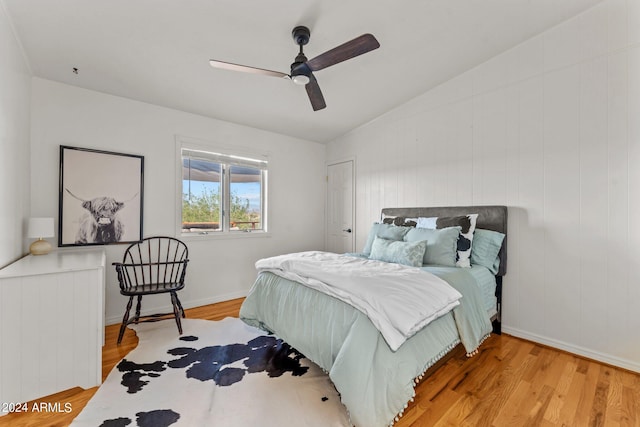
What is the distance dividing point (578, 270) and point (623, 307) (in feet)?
1.19

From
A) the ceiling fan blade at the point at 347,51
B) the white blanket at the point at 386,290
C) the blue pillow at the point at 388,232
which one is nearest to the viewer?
the white blanket at the point at 386,290

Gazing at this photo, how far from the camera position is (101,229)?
9.45 ft

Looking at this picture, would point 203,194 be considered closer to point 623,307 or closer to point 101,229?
point 101,229

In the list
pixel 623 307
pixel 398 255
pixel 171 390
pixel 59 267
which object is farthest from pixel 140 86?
pixel 623 307

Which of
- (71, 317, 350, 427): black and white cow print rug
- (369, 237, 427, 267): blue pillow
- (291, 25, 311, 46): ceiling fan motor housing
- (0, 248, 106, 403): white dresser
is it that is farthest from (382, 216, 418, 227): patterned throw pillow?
(0, 248, 106, 403): white dresser

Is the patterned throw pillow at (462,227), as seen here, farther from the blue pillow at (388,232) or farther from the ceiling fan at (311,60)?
the ceiling fan at (311,60)

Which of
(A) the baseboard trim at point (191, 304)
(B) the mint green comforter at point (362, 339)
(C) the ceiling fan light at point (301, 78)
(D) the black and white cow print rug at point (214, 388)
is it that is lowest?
(D) the black and white cow print rug at point (214, 388)

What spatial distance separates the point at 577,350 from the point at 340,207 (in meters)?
3.17

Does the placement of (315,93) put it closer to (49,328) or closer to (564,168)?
(564,168)

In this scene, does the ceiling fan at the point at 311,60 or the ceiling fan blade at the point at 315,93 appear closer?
the ceiling fan at the point at 311,60

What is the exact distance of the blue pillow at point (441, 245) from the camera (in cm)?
254

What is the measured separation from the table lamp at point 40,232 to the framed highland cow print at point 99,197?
1.20ft

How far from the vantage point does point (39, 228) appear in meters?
2.28

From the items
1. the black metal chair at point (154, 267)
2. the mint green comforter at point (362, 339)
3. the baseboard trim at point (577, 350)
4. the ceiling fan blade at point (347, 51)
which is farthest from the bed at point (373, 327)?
the ceiling fan blade at point (347, 51)
